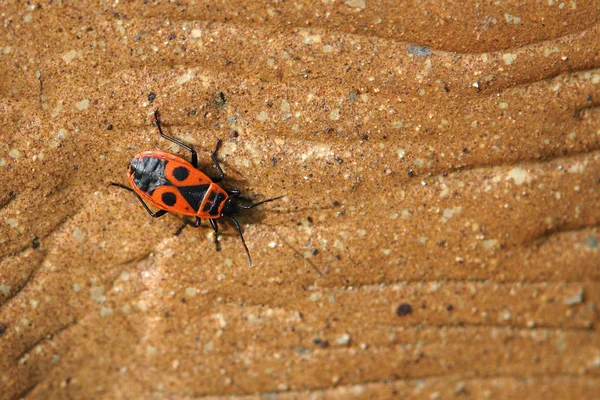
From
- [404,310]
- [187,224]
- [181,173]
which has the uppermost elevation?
[181,173]

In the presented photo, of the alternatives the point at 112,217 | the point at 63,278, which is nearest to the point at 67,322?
the point at 63,278

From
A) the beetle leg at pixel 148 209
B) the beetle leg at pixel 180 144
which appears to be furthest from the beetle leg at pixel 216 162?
the beetle leg at pixel 148 209

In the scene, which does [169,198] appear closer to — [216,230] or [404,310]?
[216,230]

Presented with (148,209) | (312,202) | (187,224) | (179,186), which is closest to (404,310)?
(312,202)

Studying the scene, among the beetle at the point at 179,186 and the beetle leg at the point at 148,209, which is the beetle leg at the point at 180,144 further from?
the beetle leg at the point at 148,209

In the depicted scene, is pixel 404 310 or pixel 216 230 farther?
pixel 216 230

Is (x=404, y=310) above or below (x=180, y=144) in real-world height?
below
